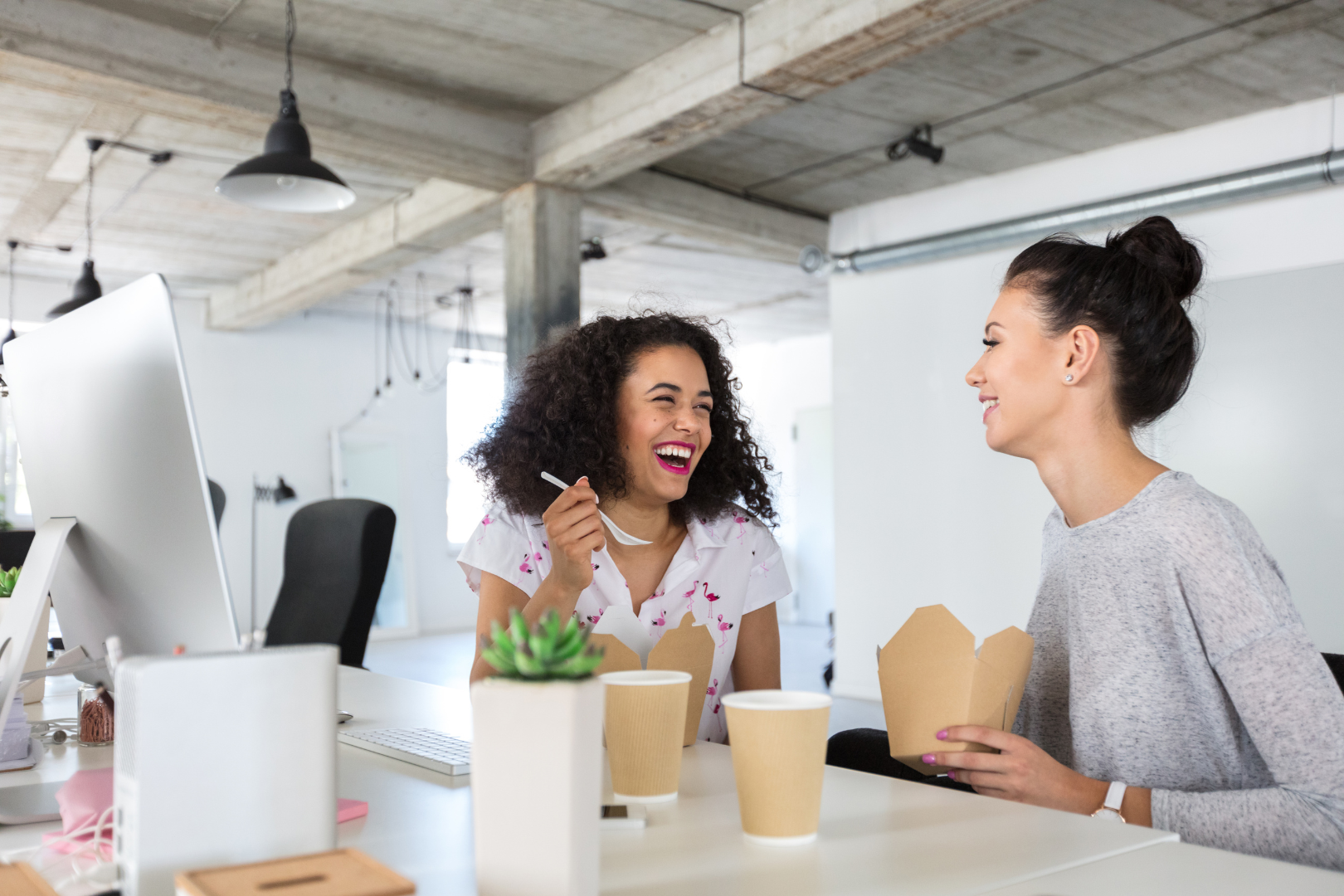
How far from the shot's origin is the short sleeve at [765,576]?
Answer: 77.2 inches

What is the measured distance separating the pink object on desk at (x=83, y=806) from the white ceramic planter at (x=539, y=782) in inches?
11.1

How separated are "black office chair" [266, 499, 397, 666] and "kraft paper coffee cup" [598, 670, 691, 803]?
160 cm

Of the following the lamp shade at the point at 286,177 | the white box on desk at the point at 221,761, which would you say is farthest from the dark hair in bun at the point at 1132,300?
the lamp shade at the point at 286,177

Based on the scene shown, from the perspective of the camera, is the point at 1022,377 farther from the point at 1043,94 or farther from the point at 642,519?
the point at 1043,94

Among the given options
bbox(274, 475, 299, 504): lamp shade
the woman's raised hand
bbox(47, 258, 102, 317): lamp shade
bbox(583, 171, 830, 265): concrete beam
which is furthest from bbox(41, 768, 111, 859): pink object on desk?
bbox(274, 475, 299, 504): lamp shade

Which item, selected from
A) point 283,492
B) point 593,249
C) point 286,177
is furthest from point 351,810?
point 283,492

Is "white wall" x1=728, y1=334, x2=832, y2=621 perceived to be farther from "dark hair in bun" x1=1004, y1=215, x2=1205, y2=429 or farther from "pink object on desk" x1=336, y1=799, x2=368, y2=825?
"pink object on desk" x1=336, y1=799, x2=368, y2=825

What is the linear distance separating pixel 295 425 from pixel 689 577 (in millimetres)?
7876

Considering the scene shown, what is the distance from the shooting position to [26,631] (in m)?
1.11

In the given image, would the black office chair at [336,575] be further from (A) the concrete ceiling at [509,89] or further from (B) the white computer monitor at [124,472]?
(A) the concrete ceiling at [509,89]

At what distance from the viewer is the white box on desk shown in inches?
28.4

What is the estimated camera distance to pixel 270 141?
3414 mm

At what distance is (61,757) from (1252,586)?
148cm

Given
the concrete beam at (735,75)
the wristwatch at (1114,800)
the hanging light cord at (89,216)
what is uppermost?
the hanging light cord at (89,216)
